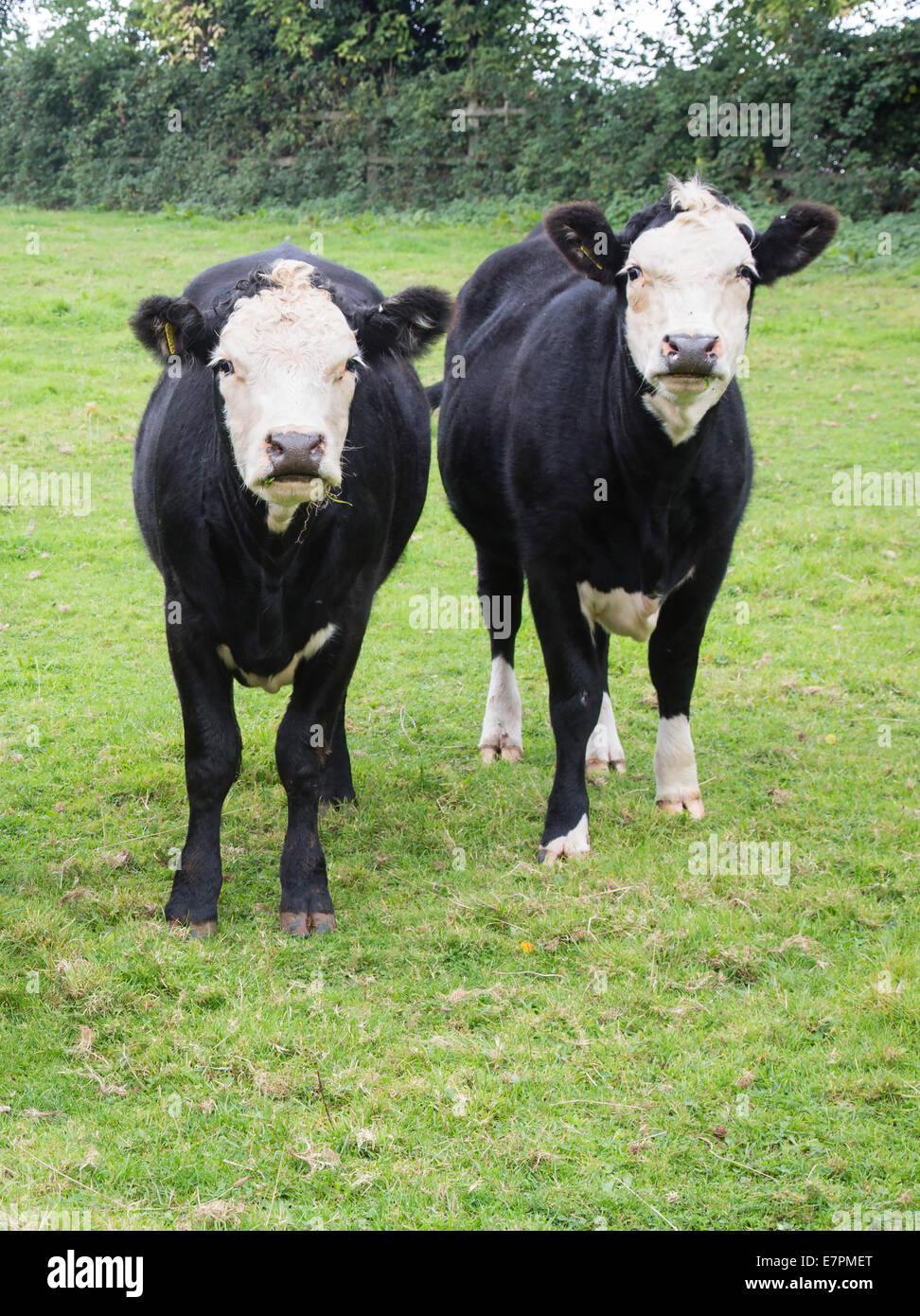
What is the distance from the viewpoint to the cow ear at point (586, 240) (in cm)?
564

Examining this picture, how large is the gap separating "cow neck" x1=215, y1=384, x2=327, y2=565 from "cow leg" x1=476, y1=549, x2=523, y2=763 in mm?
2233

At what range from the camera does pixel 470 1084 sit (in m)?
4.15

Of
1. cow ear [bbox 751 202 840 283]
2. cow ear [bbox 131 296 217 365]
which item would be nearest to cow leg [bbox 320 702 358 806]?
cow ear [bbox 131 296 217 365]

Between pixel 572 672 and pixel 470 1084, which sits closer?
pixel 470 1084

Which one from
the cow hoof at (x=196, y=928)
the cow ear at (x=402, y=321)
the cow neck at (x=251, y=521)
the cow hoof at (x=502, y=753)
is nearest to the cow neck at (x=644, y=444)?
the cow ear at (x=402, y=321)

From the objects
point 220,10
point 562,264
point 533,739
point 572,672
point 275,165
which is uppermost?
point 220,10

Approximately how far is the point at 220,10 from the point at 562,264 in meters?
24.8

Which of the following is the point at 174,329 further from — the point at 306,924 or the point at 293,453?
the point at 306,924

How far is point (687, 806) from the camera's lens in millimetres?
6418

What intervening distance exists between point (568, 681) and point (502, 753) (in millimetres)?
1291

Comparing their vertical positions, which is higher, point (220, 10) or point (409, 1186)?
point (220, 10)

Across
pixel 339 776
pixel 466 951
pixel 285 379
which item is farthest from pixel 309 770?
pixel 285 379
